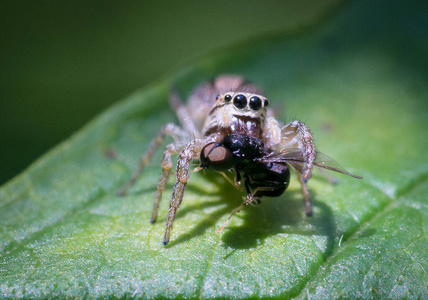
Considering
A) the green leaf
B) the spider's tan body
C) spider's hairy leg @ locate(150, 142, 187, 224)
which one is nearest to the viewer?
the green leaf

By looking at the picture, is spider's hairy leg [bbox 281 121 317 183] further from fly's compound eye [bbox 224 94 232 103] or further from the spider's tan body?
fly's compound eye [bbox 224 94 232 103]

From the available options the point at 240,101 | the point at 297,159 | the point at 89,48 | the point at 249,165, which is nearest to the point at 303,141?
the point at 297,159

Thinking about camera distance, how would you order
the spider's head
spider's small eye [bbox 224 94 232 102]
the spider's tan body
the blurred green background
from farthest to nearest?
the blurred green background, spider's small eye [bbox 224 94 232 102], the spider's head, the spider's tan body

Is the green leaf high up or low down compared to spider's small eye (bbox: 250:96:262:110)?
down

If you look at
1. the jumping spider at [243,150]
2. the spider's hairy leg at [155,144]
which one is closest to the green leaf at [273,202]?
the spider's hairy leg at [155,144]

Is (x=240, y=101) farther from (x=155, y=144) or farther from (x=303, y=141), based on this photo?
(x=155, y=144)

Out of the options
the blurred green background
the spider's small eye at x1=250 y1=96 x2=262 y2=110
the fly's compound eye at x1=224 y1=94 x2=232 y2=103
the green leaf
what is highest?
the blurred green background

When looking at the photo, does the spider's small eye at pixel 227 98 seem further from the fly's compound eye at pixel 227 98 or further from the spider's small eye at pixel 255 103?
the spider's small eye at pixel 255 103

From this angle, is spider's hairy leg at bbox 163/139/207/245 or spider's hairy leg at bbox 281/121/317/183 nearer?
spider's hairy leg at bbox 281/121/317/183

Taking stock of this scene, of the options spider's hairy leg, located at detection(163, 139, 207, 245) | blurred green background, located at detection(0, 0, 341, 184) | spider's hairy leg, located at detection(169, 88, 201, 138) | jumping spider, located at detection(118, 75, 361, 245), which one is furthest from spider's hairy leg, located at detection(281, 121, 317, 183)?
blurred green background, located at detection(0, 0, 341, 184)
